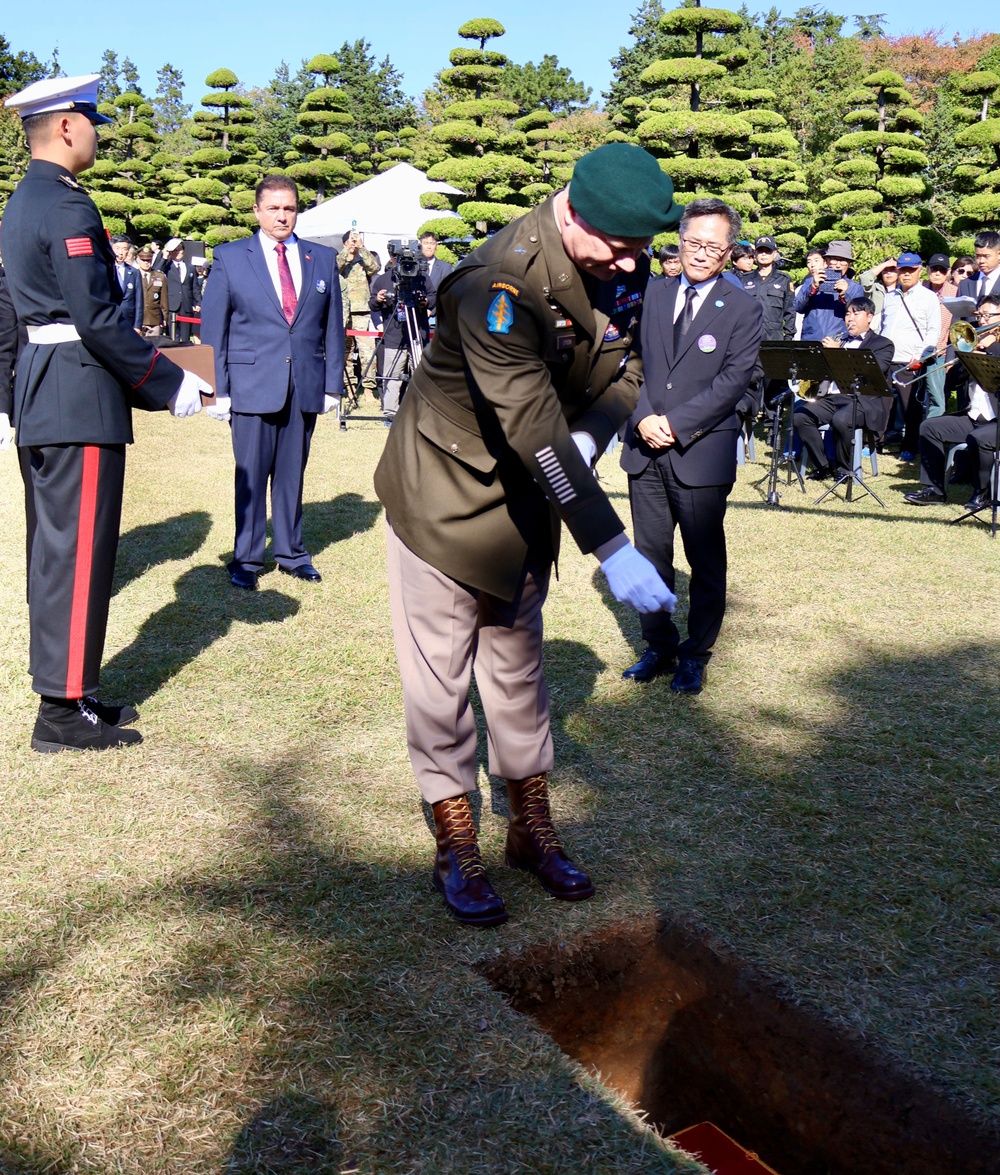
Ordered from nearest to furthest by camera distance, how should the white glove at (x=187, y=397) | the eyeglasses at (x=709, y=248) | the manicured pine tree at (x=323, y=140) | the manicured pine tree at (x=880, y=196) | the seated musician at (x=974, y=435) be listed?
the white glove at (x=187, y=397)
the eyeglasses at (x=709, y=248)
the seated musician at (x=974, y=435)
the manicured pine tree at (x=880, y=196)
the manicured pine tree at (x=323, y=140)

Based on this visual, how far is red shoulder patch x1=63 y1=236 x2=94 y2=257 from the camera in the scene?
144 inches

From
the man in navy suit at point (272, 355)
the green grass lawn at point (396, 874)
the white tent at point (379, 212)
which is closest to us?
the green grass lawn at point (396, 874)

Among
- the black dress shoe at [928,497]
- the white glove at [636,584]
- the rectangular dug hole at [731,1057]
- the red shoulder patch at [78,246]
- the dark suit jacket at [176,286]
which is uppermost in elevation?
the red shoulder patch at [78,246]

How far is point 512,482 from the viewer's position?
9.44 feet

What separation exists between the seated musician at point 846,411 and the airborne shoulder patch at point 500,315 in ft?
26.6

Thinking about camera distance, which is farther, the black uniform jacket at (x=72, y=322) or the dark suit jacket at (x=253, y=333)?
the dark suit jacket at (x=253, y=333)

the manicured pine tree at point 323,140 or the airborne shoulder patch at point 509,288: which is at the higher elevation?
the airborne shoulder patch at point 509,288

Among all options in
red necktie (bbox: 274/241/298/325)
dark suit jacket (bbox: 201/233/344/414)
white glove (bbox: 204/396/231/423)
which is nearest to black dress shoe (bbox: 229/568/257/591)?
dark suit jacket (bbox: 201/233/344/414)

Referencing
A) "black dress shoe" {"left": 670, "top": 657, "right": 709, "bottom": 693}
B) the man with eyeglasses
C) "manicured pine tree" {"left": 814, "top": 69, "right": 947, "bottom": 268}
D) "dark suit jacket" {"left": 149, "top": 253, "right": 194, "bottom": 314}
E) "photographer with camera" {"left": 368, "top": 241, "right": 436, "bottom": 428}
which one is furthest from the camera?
"dark suit jacket" {"left": 149, "top": 253, "right": 194, "bottom": 314}

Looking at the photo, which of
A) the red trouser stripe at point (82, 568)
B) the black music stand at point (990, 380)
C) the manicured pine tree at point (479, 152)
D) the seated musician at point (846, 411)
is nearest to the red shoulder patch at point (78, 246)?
the red trouser stripe at point (82, 568)

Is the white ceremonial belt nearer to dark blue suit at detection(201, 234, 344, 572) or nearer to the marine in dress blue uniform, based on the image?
the marine in dress blue uniform

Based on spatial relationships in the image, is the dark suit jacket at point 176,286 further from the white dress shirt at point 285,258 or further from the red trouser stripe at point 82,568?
the red trouser stripe at point 82,568

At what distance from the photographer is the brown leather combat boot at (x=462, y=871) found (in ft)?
9.83

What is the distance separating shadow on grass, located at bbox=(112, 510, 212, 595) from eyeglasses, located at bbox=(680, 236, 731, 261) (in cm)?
360
